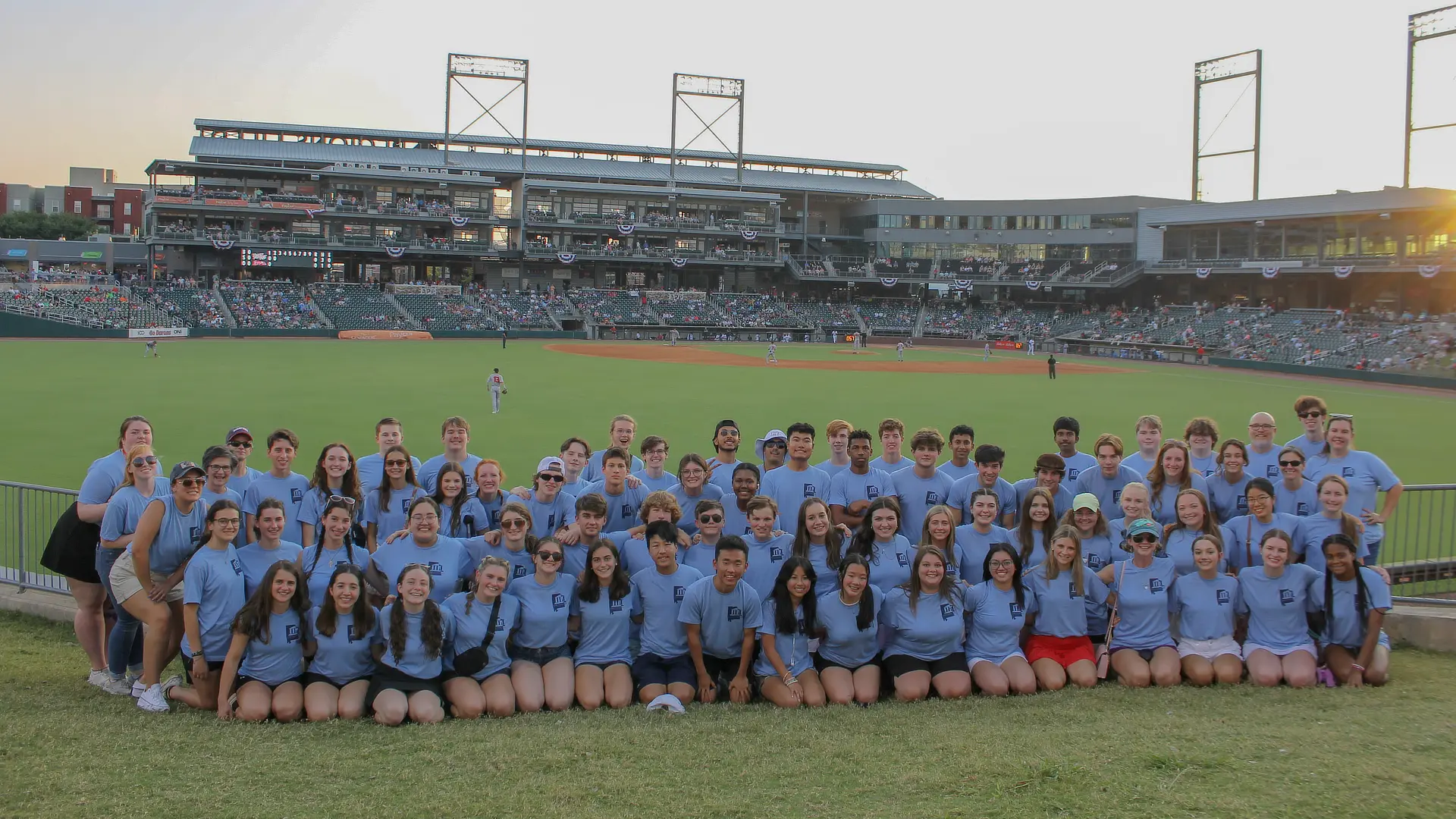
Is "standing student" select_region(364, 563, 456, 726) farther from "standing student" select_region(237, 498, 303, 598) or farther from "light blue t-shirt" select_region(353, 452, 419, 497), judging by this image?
"light blue t-shirt" select_region(353, 452, 419, 497)

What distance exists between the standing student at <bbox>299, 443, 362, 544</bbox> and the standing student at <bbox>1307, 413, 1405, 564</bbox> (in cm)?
828

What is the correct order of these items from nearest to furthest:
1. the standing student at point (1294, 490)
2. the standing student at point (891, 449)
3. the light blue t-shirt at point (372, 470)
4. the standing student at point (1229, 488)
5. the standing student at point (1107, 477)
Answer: the standing student at point (1294, 490), the standing student at point (1229, 488), the standing student at point (1107, 477), the light blue t-shirt at point (372, 470), the standing student at point (891, 449)

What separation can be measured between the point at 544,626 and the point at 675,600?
91cm

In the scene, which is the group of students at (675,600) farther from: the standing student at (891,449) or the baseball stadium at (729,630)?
the standing student at (891,449)

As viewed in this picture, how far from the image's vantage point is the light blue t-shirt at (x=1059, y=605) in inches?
293

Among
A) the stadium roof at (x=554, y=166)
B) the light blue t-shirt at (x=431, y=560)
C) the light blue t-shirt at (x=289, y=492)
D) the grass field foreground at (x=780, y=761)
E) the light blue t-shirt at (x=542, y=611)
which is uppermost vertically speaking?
the stadium roof at (x=554, y=166)

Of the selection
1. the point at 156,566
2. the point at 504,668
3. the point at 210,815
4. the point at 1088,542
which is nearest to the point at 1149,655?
the point at 1088,542

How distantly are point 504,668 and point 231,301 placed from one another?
7013 cm

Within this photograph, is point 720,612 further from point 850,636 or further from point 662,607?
point 850,636

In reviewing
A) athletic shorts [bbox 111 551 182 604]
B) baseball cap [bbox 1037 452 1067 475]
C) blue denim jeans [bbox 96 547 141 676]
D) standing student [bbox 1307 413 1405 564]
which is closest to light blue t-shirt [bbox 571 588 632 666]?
athletic shorts [bbox 111 551 182 604]

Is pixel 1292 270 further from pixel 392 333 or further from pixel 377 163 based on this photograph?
pixel 377 163

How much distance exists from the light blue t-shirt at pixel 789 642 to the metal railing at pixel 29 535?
6.19 metres

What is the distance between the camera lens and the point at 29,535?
40.6 ft

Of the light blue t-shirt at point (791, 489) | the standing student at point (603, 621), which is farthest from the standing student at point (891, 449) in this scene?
the standing student at point (603, 621)
